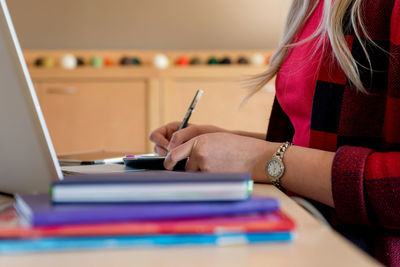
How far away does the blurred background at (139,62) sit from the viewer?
326 cm

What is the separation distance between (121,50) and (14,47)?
3.14 meters

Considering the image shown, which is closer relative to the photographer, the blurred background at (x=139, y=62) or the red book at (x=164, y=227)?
the red book at (x=164, y=227)

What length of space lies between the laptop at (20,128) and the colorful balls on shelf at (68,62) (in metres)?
2.78

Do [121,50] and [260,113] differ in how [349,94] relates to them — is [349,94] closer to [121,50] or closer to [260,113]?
[260,113]

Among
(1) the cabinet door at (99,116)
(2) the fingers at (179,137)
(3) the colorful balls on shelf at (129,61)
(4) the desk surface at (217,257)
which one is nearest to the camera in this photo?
(4) the desk surface at (217,257)

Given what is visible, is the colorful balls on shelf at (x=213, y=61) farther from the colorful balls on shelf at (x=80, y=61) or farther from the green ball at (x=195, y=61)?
the colorful balls on shelf at (x=80, y=61)

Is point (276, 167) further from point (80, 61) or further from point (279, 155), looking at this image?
point (80, 61)

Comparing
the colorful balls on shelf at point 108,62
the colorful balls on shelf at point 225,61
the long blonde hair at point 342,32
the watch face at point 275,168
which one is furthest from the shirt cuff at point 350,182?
the colorful balls on shelf at point 108,62

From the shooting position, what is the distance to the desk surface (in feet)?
1.09

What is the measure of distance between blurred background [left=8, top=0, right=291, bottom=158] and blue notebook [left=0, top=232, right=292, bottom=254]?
274 centimetres

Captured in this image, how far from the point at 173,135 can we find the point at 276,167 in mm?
264

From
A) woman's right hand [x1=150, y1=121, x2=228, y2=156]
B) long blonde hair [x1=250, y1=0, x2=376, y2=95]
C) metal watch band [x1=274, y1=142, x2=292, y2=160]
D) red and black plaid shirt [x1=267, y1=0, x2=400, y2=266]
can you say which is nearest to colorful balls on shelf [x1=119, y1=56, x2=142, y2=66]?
woman's right hand [x1=150, y1=121, x2=228, y2=156]

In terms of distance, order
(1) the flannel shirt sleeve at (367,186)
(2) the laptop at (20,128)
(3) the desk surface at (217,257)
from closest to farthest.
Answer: (3) the desk surface at (217,257) → (2) the laptop at (20,128) → (1) the flannel shirt sleeve at (367,186)

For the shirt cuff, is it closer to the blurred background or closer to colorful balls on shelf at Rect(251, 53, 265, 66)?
the blurred background
